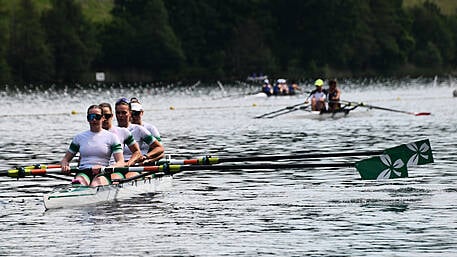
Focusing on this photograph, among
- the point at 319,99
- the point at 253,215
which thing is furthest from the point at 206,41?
the point at 253,215

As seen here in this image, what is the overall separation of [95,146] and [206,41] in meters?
138

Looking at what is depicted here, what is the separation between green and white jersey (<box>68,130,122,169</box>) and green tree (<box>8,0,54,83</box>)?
11523 centimetres

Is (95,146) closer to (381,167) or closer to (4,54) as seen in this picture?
(381,167)

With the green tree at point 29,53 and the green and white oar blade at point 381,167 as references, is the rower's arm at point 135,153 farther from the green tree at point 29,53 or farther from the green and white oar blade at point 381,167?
the green tree at point 29,53

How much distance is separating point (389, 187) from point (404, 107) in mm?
42849

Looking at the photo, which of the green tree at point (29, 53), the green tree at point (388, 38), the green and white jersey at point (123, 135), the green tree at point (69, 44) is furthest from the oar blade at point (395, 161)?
the green tree at point (388, 38)

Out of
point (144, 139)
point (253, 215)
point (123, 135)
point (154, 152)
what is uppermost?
point (123, 135)

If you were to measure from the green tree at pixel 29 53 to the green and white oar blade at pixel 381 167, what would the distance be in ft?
380

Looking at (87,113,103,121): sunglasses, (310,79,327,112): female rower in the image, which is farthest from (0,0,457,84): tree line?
(87,113,103,121): sunglasses

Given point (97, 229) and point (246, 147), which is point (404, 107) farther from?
point (97, 229)

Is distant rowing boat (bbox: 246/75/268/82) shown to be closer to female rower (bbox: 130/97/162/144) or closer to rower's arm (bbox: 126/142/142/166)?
female rower (bbox: 130/97/162/144)

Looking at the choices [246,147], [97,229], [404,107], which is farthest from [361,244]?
[404,107]

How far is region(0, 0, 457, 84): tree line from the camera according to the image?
138125 millimetres

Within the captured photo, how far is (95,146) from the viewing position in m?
21.0
